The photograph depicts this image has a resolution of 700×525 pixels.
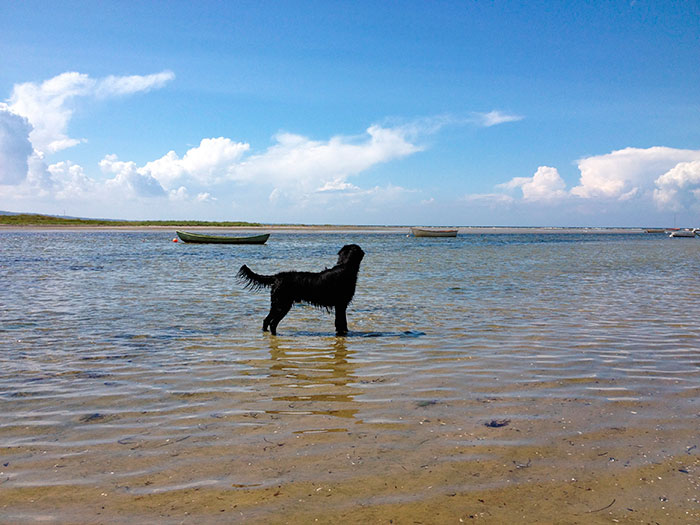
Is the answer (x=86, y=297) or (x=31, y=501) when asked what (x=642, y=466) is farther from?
(x=86, y=297)

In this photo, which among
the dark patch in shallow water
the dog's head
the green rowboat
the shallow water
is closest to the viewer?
the shallow water

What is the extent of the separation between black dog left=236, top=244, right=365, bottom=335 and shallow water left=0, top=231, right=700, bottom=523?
20.1 inches

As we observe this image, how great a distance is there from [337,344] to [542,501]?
5.67 m

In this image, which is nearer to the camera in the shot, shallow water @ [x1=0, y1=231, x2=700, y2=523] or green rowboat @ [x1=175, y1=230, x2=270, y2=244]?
shallow water @ [x1=0, y1=231, x2=700, y2=523]

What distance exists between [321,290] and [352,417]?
475cm

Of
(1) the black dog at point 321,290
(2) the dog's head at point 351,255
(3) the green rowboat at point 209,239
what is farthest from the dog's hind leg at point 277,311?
(3) the green rowboat at point 209,239

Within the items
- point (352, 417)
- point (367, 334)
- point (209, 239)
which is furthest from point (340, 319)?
point (209, 239)

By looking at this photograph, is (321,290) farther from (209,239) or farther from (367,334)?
(209,239)

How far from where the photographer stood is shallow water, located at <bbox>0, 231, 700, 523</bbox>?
3.58 meters

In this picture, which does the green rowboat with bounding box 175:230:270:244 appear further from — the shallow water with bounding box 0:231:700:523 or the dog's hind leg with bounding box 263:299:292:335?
the dog's hind leg with bounding box 263:299:292:335

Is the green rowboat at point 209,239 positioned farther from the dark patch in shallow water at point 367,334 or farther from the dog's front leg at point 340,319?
the dog's front leg at point 340,319

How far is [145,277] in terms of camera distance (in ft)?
65.6

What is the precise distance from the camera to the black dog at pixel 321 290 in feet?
32.1

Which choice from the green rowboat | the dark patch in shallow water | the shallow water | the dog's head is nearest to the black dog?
the dog's head
